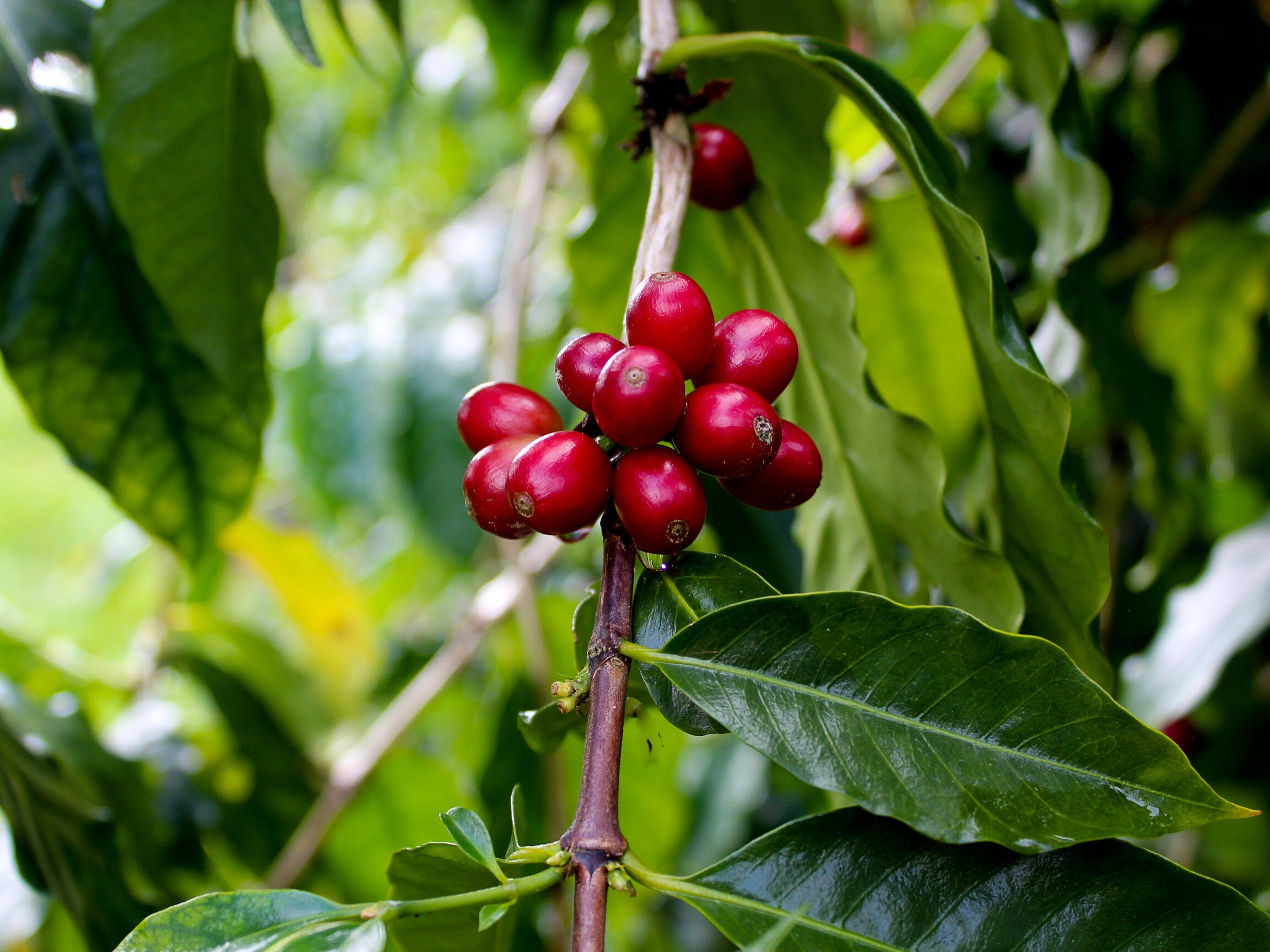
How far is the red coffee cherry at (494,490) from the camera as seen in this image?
63cm

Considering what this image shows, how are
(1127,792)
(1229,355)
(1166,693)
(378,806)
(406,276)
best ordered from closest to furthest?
1. (1127,792)
2. (1166,693)
3. (378,806)
4. (1229,355)
5. (406,276)

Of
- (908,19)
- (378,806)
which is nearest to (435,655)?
(378,806)

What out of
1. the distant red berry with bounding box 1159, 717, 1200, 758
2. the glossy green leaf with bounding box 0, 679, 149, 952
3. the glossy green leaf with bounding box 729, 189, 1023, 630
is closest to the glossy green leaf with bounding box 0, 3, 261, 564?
the glossy green leaf with bounding box 0, 679, 149, 952

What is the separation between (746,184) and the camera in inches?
35.7

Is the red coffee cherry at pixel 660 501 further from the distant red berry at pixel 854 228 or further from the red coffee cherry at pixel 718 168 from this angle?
the distant red berry at pixel 854 228

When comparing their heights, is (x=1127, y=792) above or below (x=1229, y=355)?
above

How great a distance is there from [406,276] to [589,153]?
1.29 metres

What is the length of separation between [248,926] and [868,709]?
15.5 inches

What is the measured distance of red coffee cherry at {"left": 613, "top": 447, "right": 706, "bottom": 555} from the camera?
57 cm

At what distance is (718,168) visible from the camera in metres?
0.88

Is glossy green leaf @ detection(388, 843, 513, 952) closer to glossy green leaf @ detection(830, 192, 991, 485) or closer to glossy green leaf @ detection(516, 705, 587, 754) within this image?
glossy green leaf @ detection(516, 705, 587, 754)

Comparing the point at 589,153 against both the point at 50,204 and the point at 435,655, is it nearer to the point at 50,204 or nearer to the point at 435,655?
the point at 50,204

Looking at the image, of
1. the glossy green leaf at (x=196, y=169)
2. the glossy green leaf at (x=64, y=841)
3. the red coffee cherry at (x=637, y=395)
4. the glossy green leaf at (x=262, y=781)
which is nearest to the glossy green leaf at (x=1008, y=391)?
the red coffee cherry at (x=637, y=395)

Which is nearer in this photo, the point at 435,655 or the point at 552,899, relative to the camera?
the point at 552,899
